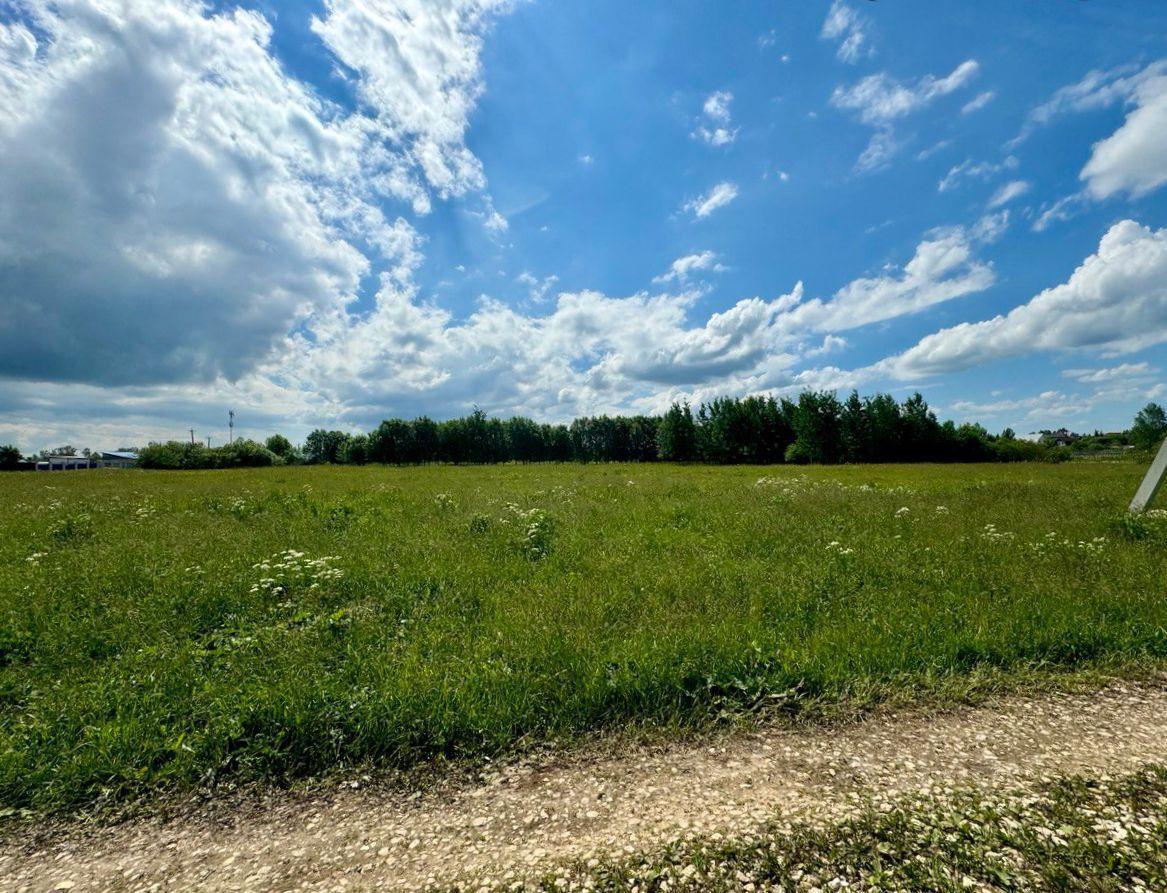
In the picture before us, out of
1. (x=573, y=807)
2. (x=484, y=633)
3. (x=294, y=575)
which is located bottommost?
(x=573, y=807)

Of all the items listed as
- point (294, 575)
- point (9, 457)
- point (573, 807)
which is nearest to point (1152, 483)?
point (573, 807)

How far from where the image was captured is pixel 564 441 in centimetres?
12319

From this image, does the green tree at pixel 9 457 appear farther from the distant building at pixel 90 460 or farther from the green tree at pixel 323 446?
the green tree at pixel 323 446

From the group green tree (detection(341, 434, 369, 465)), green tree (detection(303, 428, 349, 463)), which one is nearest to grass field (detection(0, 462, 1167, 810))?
green tree (detection(341, 434, 369, 465))

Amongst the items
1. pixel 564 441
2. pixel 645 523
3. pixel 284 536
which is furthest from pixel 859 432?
pixel 284 536

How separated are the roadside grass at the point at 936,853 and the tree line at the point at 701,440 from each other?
284ft

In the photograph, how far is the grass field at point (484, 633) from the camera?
4.45m

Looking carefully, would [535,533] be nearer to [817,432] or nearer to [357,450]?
[817,432]

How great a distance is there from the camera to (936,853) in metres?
3.04

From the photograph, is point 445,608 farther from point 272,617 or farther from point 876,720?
point 876,720

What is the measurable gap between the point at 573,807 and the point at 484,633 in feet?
10.1

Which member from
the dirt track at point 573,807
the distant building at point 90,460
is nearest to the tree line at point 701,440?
the distant building at point 90,460

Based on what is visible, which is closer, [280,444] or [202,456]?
[202,456]

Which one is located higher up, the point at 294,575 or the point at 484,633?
the point at 294,575
